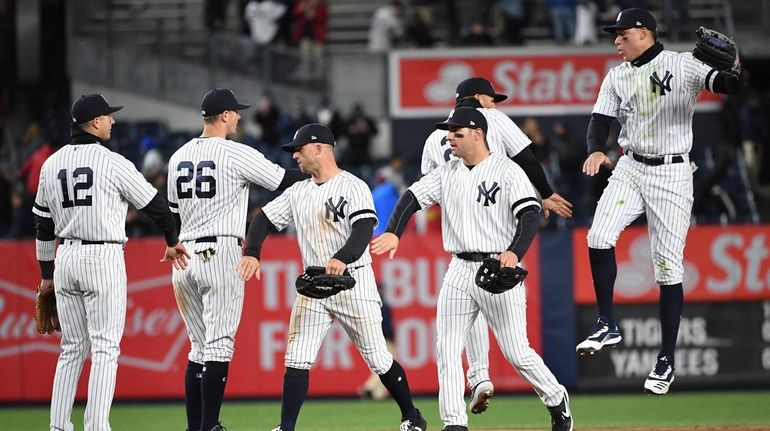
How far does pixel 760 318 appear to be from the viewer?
1534 cm

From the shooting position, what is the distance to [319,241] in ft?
31.7

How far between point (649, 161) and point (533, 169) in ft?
3.17

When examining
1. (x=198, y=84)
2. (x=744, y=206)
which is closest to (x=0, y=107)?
(x=198, y=84)

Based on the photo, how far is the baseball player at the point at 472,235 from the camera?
9453 millimetres

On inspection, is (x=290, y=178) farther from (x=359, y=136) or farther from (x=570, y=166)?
(x=359, y=136)

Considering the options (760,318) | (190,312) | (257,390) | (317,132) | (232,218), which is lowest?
(257,390)

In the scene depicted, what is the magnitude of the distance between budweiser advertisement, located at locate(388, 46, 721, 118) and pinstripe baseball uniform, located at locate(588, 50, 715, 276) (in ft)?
35.4

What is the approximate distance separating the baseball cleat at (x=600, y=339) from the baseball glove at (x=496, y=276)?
918 millimetres

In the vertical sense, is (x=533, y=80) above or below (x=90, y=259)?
above

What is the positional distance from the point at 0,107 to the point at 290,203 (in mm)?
14091

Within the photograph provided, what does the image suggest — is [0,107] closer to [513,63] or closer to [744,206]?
[513,63]

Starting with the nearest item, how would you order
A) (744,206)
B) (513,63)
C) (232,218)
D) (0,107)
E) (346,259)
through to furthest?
(346,259)
(232,218)
(744,206)
(513,63)
(0,107)

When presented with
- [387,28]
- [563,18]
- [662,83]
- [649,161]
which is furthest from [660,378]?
[387,28]

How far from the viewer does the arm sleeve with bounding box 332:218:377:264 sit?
925 centimetres
